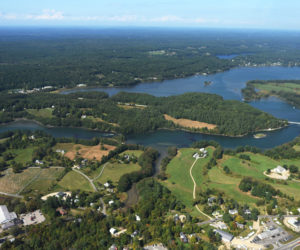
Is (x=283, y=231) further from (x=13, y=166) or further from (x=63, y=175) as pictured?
(x=13, y=166)

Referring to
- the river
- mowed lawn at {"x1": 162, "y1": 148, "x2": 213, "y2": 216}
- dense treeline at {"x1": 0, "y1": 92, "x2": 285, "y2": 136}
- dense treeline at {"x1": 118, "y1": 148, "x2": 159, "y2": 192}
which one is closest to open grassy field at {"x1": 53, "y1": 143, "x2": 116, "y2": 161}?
the river

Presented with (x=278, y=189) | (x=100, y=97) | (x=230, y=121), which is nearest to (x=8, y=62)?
(x=100, y=97)

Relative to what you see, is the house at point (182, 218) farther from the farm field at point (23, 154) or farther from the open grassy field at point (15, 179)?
the farm field at point (23, 154)

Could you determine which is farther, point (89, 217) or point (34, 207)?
point (34, 207)

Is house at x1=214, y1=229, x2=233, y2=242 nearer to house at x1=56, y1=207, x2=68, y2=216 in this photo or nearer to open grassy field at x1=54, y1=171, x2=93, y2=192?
house at x1=56, y1=207, x2=68, y2=216

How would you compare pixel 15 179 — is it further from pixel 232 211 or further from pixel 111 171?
pixel 232 211

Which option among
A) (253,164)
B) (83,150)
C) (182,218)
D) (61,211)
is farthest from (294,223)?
(83,150)

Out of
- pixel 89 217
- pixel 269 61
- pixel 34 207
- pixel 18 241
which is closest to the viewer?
pixel 18 241

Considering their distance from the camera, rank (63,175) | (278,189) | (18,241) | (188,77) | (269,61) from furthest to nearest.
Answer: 1. (269,61)
2. (188,77)
3. (63,175)
4. (278,189)
5. (18,241)
